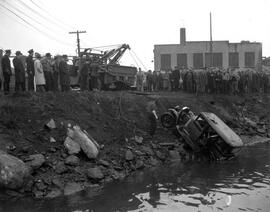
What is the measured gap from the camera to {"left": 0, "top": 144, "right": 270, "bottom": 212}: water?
1238 cm

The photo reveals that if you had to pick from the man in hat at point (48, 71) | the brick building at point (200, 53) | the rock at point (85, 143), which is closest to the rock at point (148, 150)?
the rock at point (85, 143)

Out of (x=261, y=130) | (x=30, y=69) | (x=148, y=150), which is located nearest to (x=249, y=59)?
(x=261, y=130)

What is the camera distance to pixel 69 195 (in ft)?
44.0

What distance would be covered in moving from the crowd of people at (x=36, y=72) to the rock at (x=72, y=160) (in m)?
4.67

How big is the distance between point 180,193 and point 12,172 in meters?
4.89

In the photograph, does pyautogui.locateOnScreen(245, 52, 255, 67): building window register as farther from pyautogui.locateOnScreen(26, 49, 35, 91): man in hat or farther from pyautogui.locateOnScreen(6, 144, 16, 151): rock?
pyautogui.locateOnScreen(6, 144, 16, 151): rock

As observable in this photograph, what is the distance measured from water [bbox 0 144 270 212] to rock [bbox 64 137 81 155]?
1.79 meters

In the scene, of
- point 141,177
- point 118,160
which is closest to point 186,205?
point 141,177

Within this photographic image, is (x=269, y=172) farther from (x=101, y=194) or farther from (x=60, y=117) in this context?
(x=60, y=117)

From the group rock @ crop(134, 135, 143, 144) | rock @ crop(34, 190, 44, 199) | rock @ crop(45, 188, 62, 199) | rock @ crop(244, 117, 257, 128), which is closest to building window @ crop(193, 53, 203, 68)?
rock @ crop(244, 117, 257, 128)

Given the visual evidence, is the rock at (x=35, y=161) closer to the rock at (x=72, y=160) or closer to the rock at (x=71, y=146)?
the rock at (x=72, y=160)

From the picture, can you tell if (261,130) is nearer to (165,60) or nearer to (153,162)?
(153,162)

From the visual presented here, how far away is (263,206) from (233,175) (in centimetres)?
416

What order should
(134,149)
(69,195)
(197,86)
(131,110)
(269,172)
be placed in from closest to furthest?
(69,195), (269,172), (134,149), (131,110), (197,86)
